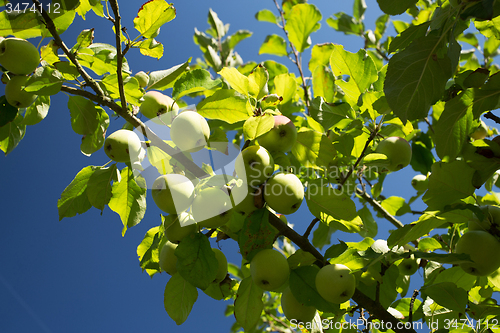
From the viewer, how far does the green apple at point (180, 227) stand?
1213mm

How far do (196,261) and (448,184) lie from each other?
1007mm

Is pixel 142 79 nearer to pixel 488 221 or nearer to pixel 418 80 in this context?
pixel 418 80

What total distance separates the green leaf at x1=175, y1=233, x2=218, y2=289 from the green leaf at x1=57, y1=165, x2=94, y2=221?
660 millimetres

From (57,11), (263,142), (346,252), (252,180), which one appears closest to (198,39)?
(57,11)

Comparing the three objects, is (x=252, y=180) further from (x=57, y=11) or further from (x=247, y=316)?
(x=57, y=11)

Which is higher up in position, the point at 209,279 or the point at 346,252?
the point at 346,252

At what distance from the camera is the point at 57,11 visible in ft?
4.31

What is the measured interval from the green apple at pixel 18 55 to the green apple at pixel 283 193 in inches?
43.5

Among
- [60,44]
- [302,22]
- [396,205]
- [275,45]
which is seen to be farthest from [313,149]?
[275,45]

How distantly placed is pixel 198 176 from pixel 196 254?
0.99ft

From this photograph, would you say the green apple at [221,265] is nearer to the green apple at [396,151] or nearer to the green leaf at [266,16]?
the green apple at [396,151]

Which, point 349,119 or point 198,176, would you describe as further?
point 349,119

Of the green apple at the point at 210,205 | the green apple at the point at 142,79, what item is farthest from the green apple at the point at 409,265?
the green apple at the point at 142,79

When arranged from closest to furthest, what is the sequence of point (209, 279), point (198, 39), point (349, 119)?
point (209, 279)
point (349, 119)
point (198, 39)
